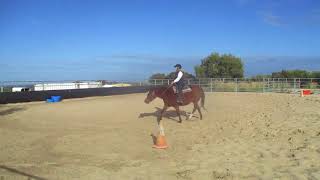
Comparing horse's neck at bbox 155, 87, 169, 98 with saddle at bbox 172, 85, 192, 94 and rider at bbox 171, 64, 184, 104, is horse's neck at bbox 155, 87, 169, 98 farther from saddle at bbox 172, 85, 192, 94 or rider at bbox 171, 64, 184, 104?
rider at bbox 171, 64, 184, 104

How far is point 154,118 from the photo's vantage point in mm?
17484

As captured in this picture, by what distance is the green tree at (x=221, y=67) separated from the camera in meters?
74.6

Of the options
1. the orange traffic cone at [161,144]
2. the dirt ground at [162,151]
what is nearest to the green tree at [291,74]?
the dirt ground at [162,151]

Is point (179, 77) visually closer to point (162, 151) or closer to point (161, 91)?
point (161, 91)

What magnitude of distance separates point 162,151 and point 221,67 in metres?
65.9

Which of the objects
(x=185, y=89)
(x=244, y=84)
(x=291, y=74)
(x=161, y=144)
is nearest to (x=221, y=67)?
(x=291, y=74)

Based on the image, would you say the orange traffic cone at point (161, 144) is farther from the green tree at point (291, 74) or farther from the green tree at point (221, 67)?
the green tree at point (221, 67)

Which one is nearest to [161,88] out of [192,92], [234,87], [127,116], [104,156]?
[192,92]

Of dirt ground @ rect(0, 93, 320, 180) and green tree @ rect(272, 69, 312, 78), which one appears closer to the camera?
dirt ground @ rect(0, 93, 320, 180)

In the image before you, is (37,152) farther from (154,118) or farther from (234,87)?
(234,87)

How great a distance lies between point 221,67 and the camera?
247ft

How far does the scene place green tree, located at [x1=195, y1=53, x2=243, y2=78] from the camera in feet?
245

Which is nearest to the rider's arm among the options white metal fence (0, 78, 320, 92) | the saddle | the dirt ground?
the saddle

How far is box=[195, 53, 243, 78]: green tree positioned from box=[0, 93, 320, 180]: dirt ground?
5732 cm
